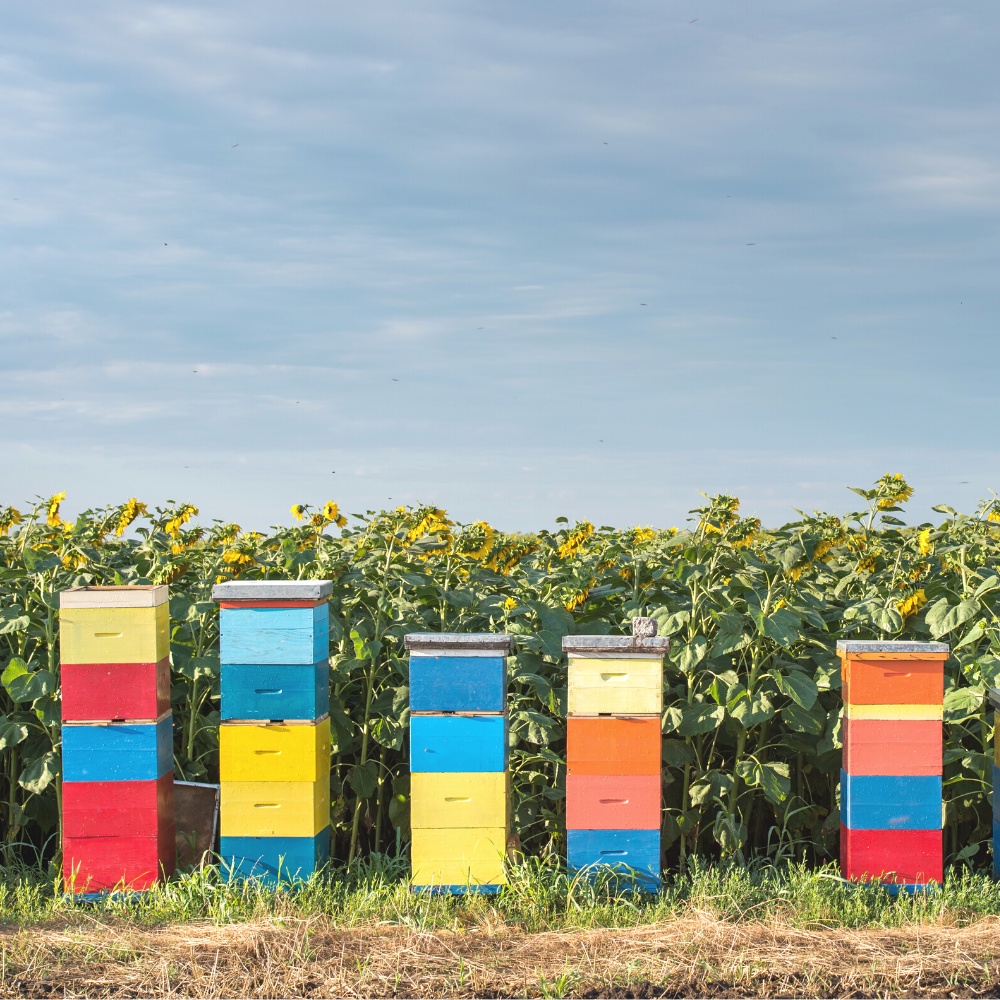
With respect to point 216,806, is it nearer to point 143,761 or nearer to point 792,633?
point 143,761

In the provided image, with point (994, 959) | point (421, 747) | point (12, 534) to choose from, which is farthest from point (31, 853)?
point (994, 959)

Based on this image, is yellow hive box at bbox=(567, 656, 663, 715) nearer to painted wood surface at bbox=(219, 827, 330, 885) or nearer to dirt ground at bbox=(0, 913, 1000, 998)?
dirt ground at bbox=(0, 913, 1000, 998)

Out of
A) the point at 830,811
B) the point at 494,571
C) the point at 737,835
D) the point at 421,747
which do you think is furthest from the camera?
the point at 494,571

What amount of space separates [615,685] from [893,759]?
4.29ft

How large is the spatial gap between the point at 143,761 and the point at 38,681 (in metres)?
0.71

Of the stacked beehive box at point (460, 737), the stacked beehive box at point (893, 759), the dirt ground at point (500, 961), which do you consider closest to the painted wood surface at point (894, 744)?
the stacked beehive box at point (893, 759)

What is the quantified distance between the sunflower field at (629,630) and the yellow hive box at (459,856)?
326mm

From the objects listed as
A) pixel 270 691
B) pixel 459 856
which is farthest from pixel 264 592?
pixel 459 856

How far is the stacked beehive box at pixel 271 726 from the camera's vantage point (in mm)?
4441

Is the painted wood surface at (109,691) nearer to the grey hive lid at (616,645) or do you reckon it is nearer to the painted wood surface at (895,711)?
the grey hive lid at (616,645)

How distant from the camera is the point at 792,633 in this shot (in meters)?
4.63

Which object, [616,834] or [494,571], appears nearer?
[616,834]

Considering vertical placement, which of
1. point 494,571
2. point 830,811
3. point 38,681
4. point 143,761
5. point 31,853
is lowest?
point 31,853

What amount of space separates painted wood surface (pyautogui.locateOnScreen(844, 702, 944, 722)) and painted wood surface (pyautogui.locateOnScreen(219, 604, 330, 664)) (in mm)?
2415
